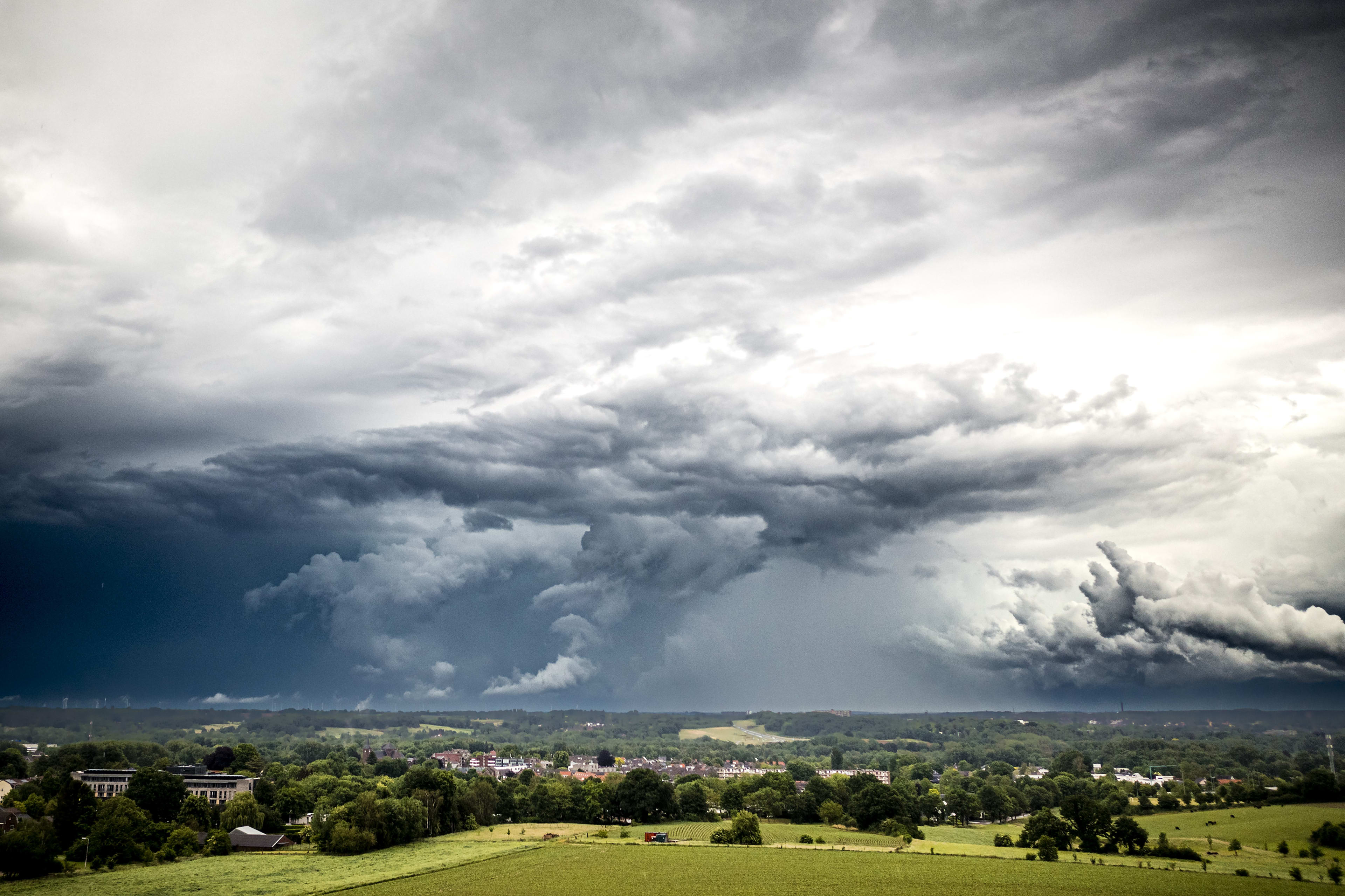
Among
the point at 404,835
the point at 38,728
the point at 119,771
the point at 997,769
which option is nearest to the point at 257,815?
the point at 404,835

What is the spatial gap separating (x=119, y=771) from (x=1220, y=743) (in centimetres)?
20576

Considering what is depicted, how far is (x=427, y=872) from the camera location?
66938 mm

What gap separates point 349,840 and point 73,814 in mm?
24381

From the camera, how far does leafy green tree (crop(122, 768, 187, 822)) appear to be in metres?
87.9

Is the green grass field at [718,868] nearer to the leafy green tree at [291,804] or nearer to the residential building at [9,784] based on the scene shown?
the leafy green tree at [291,804]

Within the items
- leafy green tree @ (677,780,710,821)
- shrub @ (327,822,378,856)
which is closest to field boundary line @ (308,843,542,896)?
shrub @ (327,822,378,856)

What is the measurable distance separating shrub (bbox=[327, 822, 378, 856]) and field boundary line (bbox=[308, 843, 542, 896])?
45.2 ft

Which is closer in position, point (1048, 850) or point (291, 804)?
point (1048, 850)

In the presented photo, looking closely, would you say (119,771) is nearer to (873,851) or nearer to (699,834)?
(699,834)

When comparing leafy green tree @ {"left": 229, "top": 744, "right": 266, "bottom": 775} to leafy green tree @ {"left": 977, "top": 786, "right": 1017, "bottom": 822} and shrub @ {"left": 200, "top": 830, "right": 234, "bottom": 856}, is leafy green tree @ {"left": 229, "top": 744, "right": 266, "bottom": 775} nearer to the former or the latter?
shrub @ {"left": 200, "top": 830, "right": 234, "bottom": 856}

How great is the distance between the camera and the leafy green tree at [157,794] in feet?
288

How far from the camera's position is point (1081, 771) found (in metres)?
167

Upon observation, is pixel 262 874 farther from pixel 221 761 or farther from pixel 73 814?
pixel 221 761

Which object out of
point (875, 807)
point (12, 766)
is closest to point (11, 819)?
point (12, 766)
